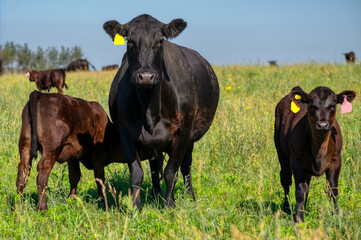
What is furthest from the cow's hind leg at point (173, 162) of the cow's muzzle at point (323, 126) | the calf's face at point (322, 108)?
the cow's muzzle at point (323, 126)

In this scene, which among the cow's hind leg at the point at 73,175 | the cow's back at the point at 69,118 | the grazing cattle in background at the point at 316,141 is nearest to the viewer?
the grazing cattle in background at the point at 316,141

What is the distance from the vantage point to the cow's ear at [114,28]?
5.24 meters

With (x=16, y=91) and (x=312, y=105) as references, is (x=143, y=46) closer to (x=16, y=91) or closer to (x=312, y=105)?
(x=312, y=105)

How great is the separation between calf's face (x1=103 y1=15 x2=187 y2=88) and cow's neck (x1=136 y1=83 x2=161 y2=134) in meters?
0.28

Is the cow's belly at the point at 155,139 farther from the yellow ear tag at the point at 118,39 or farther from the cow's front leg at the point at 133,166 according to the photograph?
the yellow ear tag at the point at 118,39

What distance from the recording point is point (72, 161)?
6.44 m

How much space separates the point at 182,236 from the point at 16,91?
1263 centimetres

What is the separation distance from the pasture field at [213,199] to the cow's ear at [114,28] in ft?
6.13

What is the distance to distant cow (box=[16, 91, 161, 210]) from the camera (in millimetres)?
5535

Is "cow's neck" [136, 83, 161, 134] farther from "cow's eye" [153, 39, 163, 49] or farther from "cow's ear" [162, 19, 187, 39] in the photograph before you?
"cow's ear" [162, 19, 187, 39]

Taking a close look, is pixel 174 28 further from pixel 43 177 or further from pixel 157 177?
pixel 43 177

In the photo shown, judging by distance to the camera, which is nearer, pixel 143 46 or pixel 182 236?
pixel 182 236

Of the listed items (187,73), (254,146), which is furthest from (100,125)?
(254,146)

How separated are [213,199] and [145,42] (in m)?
2.10
